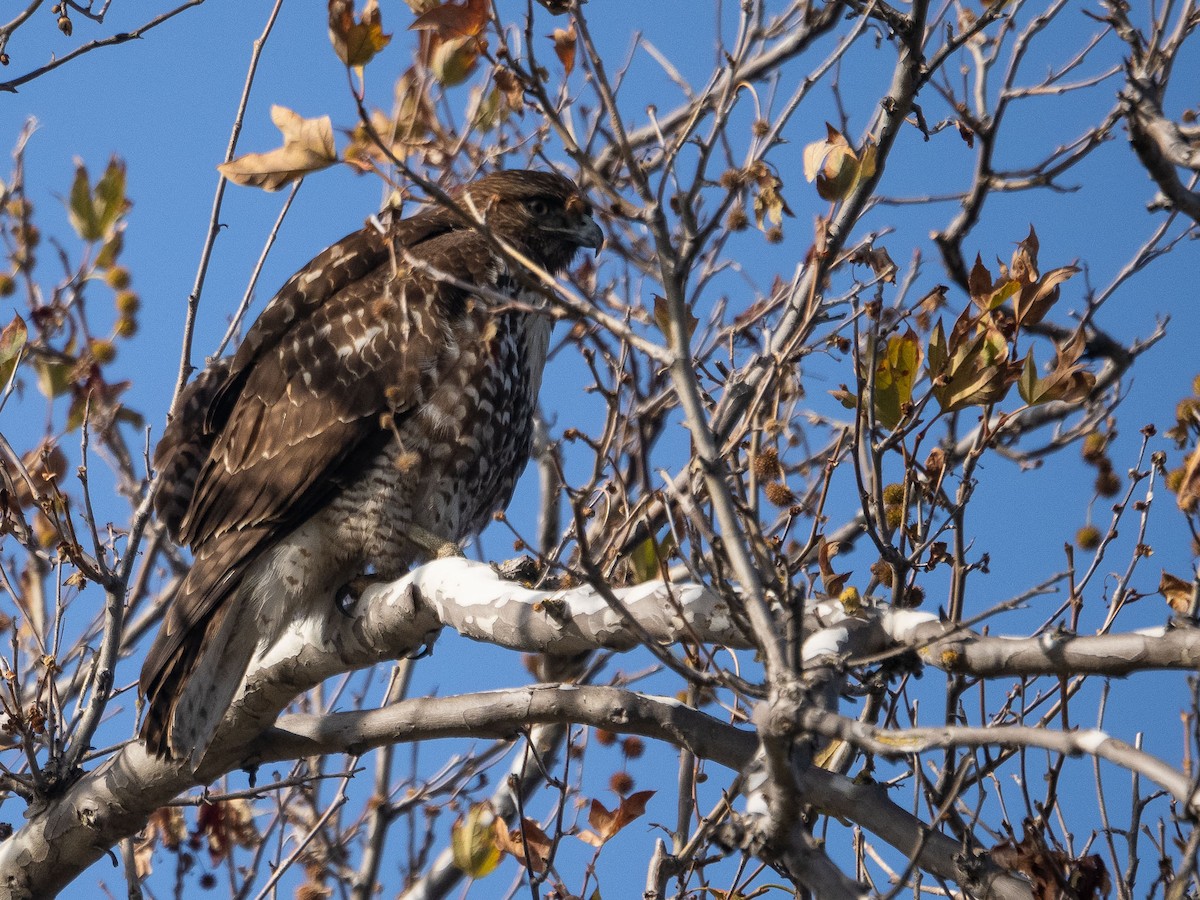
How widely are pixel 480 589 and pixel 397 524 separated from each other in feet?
3.94

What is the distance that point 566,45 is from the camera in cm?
328

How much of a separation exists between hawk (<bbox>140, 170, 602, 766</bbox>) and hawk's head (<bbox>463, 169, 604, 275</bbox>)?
17.6 inches

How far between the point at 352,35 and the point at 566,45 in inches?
27.8

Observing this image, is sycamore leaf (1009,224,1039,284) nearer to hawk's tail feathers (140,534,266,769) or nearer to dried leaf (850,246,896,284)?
dried leaf (850,246,896,284)

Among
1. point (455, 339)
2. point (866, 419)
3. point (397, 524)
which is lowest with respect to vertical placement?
point (866, 419)

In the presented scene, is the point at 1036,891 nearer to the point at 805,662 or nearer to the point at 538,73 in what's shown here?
the point at 805,662

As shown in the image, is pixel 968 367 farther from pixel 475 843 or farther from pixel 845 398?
pixel 475 843

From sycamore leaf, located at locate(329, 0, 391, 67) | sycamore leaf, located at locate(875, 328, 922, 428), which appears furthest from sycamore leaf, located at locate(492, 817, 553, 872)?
sycamore leaf, located at locate(329, 0, 391, 67)

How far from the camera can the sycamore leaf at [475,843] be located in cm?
377

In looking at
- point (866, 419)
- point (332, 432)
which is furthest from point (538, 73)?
point (332, 432)

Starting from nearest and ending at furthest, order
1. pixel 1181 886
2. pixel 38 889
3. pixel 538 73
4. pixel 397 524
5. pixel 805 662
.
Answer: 1. pixel 1181 886
2. pixel 805 662
3. pixel 538 73
4. pixel 38 889
5. pixel 397 524

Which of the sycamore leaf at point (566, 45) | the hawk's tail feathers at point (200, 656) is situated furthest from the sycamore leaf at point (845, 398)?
the hawk's tail feathers at point (200, 656)

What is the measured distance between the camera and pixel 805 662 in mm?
2281

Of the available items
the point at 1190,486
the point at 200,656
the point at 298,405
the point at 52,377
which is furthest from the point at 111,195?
the point at 1190,486
